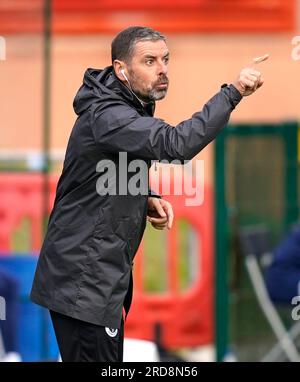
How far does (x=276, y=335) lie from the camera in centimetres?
798

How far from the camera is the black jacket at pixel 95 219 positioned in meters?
4.34

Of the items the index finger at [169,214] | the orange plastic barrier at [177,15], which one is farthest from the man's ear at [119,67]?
the orange plastic barrier at [177,15]

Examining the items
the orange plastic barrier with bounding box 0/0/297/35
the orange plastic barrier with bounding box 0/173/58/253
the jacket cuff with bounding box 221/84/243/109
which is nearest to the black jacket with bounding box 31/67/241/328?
the jacket cuff with bounding box 221/84/243/109

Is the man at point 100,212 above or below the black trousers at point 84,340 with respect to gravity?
above

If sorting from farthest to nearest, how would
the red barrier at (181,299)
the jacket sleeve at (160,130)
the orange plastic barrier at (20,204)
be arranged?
the red barrier at (181,299)
the orange plastic barrier at (20,204)
the jacket sleeve at (160,130)

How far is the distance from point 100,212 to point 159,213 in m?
0.34

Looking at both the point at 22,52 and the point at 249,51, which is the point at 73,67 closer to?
the point at 249,51

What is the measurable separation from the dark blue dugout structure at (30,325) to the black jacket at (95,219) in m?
2.39

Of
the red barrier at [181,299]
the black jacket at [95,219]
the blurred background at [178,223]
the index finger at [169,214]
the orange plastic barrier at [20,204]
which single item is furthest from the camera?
the red barrier at [181,299]

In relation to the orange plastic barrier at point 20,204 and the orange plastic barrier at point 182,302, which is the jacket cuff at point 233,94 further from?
the orange plastic barrier at point 182,302

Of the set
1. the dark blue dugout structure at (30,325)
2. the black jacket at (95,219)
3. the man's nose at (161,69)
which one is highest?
the man's nose at (161,69)

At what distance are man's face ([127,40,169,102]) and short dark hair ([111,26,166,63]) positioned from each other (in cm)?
2

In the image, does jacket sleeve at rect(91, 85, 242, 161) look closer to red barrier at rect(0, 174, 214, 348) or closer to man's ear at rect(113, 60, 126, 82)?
man's ear at rect(113, 60, 126, 82)

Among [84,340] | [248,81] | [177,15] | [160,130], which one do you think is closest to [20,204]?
[84,340]
